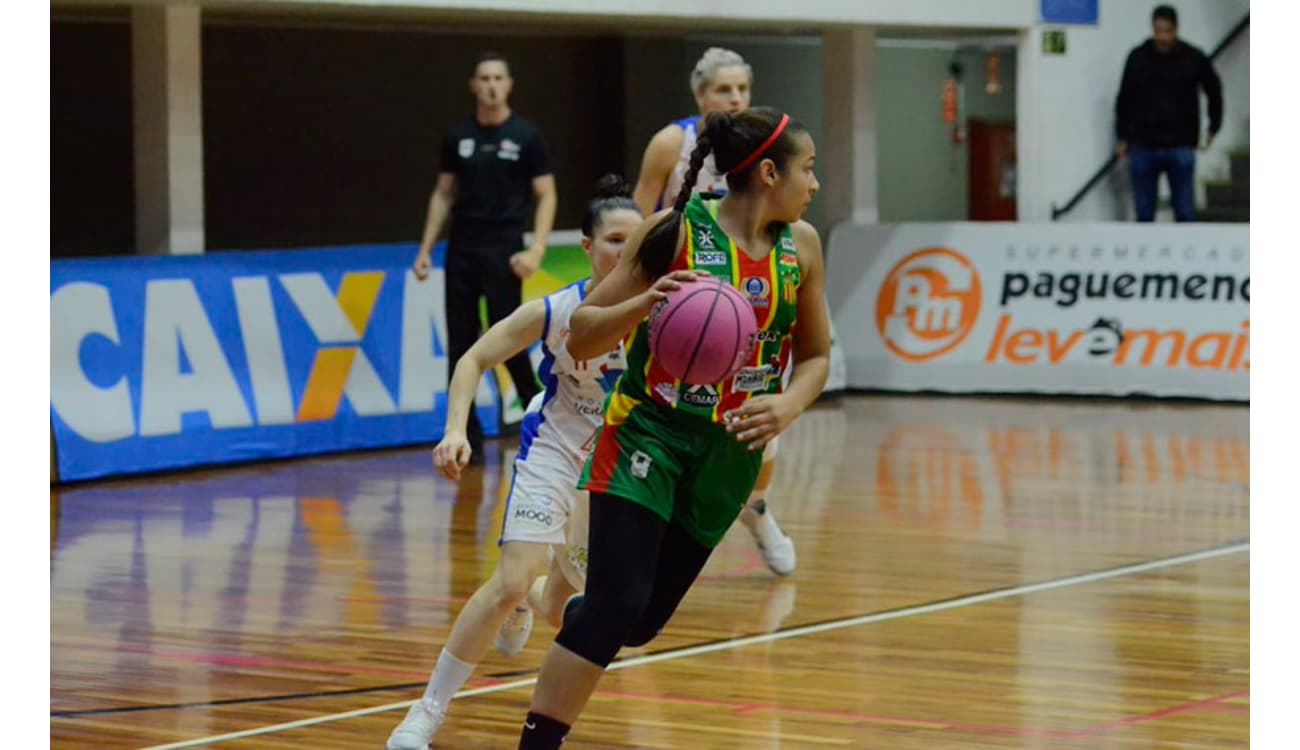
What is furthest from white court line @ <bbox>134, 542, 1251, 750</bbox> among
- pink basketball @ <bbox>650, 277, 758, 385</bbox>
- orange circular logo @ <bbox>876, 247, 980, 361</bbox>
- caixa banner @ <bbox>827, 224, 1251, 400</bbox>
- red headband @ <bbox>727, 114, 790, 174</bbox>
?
orange circular logo @ <bbox>876, 247, 980, 361</bbox>

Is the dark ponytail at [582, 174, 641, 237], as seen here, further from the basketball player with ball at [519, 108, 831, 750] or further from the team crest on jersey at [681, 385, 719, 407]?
the team crest on jersey at [681, 385, 719, 407]

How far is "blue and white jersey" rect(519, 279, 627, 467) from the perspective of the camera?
19.9 ft

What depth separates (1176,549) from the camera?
9.05 m

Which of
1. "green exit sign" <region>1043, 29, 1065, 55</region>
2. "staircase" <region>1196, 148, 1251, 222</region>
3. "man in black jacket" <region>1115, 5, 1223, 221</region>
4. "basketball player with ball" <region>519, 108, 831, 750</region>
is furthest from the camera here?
"staircase" <region>1196, 148, 1251, 222</region>

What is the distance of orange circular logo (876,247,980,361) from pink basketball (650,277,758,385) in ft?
36.5

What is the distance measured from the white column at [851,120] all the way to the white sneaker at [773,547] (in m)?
8.47

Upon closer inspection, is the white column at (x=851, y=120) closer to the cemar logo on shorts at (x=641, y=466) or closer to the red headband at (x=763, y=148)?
the red headband at (x=763, y=148)

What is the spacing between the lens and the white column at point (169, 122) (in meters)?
12.6

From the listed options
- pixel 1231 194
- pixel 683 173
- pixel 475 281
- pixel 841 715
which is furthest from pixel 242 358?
pixel 1231 194

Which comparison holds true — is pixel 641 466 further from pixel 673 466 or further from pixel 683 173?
pixel 683 173

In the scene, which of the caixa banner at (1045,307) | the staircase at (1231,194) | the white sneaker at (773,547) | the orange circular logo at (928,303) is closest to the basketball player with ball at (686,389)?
the white sneaker at (773,547)

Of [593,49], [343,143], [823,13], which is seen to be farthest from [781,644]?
[593,49]

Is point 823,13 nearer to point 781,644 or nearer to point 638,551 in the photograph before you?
point 781,644

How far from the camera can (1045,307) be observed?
50.2 feet
